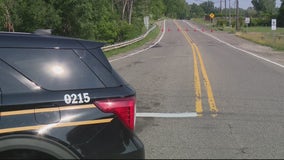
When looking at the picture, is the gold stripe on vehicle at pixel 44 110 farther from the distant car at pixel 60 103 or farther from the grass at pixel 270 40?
the grass at pixel 270 40

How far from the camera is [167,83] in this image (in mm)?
13102

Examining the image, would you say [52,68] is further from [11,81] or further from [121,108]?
[121,108]

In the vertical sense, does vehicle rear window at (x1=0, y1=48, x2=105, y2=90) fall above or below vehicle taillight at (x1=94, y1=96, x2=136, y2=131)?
above

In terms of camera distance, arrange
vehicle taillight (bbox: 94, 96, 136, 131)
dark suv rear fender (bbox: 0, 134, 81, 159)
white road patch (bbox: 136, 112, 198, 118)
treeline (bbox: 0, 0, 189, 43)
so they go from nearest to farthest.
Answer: dark suv rear fender (bbox: 0, 134, 81, 159) → vehicle taillight (bbox: 94, 96, 136, 131) → white road patch (bbox: 136, 112, 198, 118) → treeline (bbox: 0, 0, 189, 43)

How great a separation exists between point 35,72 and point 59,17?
36430mm

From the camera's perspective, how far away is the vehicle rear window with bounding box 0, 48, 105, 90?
11.6ft

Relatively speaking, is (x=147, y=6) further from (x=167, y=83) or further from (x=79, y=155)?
(x=79, y=155)

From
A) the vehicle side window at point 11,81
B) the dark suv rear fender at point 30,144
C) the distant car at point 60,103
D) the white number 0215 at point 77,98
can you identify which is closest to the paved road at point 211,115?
the distant car at point 60,103

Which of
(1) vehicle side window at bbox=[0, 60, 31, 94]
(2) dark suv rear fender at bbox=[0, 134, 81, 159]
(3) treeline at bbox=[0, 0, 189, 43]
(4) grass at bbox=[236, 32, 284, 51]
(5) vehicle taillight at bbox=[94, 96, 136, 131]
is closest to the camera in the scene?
(2) dark suv rear fender at bbox=[0, 134, 81, 159]

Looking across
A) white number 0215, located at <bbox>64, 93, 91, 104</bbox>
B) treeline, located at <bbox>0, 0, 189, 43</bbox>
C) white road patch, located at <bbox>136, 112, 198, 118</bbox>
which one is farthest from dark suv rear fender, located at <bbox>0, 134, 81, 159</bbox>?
treeline, located at <bbox>0, 0, 189, 43</bbox>

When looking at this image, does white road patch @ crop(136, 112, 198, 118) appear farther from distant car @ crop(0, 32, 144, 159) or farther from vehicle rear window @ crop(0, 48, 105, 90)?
vehicle rear window @ crop(0, 48, 105, 90)

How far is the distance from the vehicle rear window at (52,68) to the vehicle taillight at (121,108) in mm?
168

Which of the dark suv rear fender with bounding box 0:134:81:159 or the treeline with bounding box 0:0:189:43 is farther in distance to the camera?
the treeline with bounding box 0:0:189:43

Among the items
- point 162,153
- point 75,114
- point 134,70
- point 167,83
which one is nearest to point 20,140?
point 75,114
